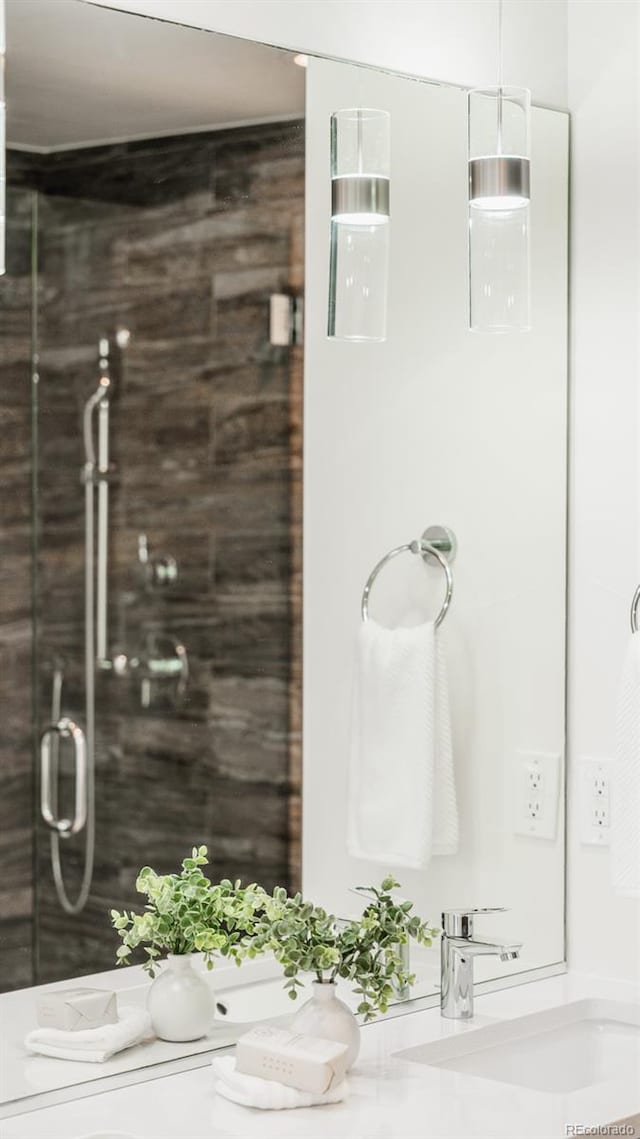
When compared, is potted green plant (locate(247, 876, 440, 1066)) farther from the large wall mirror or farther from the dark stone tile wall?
the dark stone tile wall

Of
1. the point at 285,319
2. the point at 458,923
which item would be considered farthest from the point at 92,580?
the point at 458,923

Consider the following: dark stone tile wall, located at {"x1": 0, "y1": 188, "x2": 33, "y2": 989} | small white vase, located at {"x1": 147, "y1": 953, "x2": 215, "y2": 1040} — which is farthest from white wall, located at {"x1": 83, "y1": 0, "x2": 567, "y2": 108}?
small white vase, located at {"x1": 147, "y1": 953, "x2": 215, "y2": 1040}

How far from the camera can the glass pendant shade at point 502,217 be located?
195cm

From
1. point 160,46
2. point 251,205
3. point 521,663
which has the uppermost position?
point 160,46

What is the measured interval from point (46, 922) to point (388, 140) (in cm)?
121

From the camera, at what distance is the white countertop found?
5.19ft

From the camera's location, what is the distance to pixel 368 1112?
164 cm

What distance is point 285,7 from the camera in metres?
1.95

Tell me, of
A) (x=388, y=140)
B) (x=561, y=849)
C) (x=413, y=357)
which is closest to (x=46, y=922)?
(x=561, y=849)

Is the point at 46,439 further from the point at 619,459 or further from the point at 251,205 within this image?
the point at 619,459

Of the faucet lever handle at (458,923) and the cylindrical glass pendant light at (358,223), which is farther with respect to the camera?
the faucet lever handle at (458,923)

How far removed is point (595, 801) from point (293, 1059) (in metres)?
0.80

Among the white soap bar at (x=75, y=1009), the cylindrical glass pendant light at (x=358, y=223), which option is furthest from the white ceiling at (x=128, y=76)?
the white soap bar at (x=75, y=1009)

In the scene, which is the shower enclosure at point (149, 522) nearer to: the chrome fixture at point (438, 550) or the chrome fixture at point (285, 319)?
the chrome fixture at point (285, 319)
